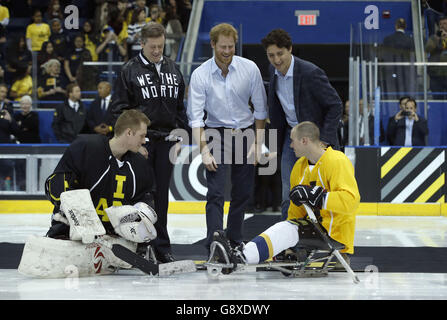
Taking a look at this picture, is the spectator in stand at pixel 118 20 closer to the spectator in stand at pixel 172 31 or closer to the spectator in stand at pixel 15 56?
the spectator in stand at pixel 172 31

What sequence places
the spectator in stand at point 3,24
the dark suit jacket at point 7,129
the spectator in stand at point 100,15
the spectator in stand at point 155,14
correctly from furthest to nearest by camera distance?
the spectator in stand at point 3,24 < the spectator in stand at point 100,15 < the spectator in stand at point 155,14 < the dark suit jacket at point 7,129

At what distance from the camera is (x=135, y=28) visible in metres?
12.4

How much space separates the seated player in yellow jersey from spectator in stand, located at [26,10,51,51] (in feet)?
29.8

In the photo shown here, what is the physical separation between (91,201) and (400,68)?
6.53 metres

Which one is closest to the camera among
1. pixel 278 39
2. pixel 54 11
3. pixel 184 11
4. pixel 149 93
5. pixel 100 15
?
pixel 278 39

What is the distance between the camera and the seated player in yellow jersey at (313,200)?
4363 mm

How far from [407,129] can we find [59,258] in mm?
6264

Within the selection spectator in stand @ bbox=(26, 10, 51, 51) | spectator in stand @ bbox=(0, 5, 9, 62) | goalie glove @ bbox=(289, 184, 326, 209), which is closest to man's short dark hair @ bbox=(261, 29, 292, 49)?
goalie glove @ bbox=(289, 184, 326, 209)

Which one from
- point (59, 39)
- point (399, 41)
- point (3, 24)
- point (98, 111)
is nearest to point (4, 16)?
point (3, 24)

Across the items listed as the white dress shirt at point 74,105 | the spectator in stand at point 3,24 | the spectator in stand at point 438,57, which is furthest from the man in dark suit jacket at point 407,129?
the spectator in stand at point 3,24

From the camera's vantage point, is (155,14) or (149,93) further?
(155,14)

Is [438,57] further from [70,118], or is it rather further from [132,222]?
[132,222]

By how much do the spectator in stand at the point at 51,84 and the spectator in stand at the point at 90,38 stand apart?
0.56 metres
